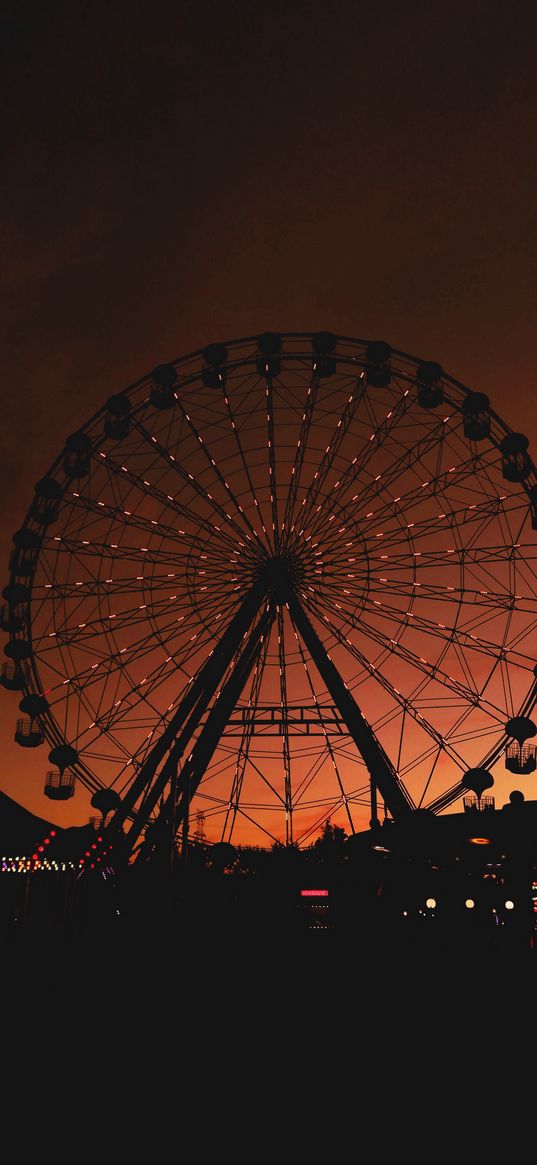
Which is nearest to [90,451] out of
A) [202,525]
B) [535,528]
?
[202,525]

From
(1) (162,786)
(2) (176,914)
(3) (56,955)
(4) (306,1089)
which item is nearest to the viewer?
(4) (306,1089)

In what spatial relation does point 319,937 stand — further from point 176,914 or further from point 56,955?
point 56,955

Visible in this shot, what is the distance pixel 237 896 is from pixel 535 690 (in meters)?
8.86

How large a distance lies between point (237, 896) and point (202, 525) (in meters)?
9.26

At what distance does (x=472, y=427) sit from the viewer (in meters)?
20.7

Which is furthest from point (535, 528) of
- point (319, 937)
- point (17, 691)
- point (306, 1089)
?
point (306, 1089)

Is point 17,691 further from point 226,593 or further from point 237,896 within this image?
point 237,896

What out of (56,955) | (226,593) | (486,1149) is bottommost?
(486,1149)

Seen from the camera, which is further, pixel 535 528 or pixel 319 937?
pixel 535 528

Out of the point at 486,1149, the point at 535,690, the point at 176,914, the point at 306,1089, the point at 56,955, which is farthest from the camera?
the point at 535,690

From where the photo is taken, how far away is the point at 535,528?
2038cm

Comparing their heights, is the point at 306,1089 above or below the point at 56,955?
below

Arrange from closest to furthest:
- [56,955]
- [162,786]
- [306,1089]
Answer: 1. [306,1089]
2. [56,955]
3. [162,786]

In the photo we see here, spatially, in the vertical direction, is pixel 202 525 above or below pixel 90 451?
below
